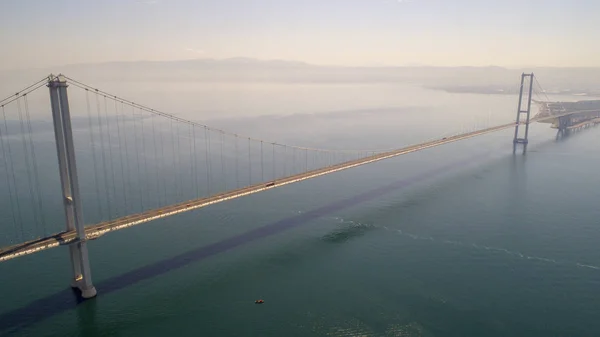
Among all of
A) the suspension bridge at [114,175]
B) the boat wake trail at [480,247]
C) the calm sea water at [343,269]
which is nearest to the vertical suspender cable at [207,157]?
the suspension bridge at [114,175]

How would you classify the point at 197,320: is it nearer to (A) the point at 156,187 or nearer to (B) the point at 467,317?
(B) the point at 467,317

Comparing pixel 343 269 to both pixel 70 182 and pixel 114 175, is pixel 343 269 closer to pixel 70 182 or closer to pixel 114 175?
pixel 70 182

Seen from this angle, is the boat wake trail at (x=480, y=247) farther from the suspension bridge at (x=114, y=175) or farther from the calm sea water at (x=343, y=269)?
the suspension bridge at (x=114, y=175)

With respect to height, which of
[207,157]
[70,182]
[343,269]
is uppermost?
[70,182]

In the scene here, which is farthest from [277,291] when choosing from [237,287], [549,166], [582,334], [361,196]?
[549,166]

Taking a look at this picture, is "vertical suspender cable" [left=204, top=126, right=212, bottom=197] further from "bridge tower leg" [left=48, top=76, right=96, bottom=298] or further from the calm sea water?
"bridge tower leg" [left=48, top=76, right=96, bottom=298]

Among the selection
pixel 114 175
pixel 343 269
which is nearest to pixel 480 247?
pixel 343 269
